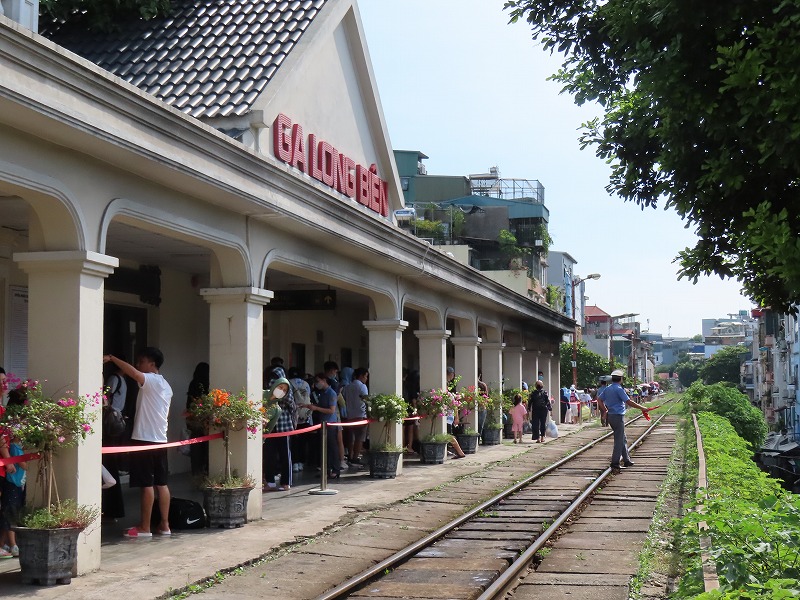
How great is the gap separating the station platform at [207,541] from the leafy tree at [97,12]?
859 cm

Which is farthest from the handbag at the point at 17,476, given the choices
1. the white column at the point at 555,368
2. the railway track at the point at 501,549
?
the white column at the point at 555,368

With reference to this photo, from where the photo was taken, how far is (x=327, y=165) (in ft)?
61.3

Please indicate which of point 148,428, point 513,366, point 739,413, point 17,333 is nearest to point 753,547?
point 148,428

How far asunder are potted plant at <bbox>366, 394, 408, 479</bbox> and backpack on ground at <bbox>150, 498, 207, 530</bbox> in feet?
20.1

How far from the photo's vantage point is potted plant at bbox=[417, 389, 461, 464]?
65.2 feet

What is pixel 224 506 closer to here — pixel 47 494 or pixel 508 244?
pixel 47 494

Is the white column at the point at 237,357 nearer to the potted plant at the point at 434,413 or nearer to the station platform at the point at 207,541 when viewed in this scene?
the station platform at the point at 207,541

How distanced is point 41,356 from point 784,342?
6423 cm

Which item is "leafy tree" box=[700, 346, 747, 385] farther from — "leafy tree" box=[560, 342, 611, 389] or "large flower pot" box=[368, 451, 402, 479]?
"large flower pot" box=[368, 451, 402, 479]

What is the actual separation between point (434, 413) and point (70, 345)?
1174 cm

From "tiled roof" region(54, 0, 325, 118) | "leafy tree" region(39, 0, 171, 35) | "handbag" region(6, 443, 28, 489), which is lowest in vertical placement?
"handbag" region(6, 443, 28, 489)

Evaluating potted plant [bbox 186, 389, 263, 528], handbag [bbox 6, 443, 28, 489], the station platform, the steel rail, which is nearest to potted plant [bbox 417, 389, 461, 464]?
the station platform

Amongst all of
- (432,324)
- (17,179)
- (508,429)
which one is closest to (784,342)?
(508,429)

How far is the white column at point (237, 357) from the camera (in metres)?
11.9
